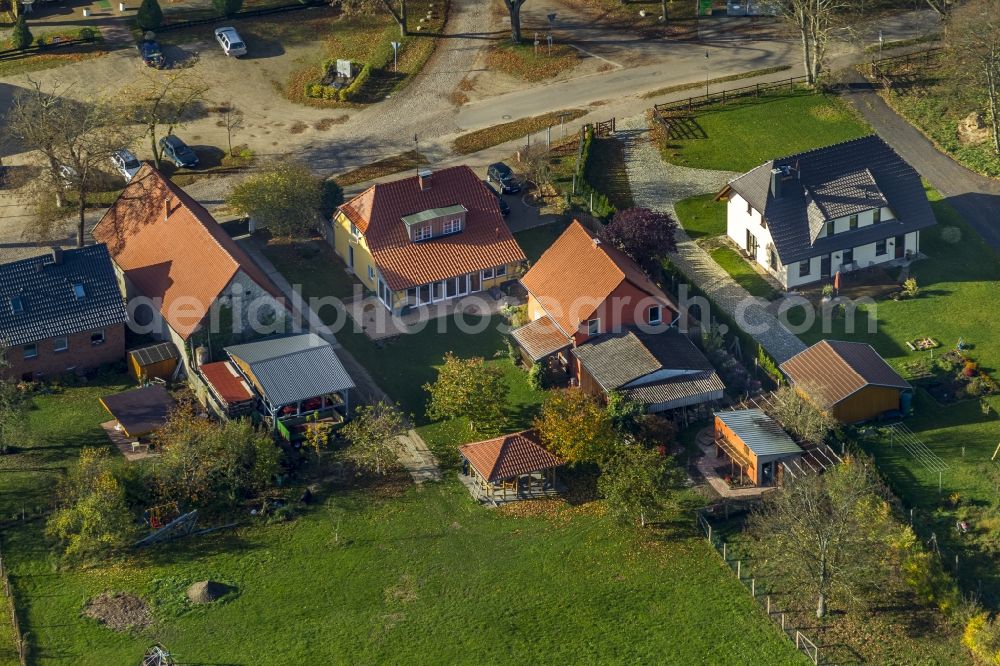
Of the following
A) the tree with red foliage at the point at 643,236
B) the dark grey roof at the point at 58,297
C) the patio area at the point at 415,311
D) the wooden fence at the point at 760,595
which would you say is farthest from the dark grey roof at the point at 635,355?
the dark grey roof at the point at 58,297

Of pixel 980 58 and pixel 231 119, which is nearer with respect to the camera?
pixel 980 58

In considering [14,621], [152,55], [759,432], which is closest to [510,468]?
[759,432]

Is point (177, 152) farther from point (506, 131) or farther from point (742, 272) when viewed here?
point (742, 272)

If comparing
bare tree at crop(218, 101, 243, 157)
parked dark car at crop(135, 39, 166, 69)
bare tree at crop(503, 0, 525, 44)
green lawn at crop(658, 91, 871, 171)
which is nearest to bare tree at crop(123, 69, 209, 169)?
parked dark car at crop(135, 39, 166, 69)

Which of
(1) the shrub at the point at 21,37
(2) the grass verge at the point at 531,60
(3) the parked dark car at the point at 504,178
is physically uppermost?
(1) the shrub at the point at 21,37

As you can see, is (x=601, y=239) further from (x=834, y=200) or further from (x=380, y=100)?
(x=380, y=100)

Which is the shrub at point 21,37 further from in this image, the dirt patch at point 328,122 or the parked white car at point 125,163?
the dirt patch at point 328,122

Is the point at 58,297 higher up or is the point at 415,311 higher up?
the point at 58,297
